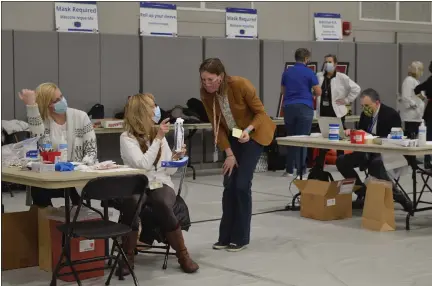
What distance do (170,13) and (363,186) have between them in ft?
13.9

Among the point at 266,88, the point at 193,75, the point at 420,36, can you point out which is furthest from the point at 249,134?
the point at 420,36

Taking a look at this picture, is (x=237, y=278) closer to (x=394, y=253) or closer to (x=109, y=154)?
(x=394, y=253)

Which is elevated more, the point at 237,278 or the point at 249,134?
the point at 249,134

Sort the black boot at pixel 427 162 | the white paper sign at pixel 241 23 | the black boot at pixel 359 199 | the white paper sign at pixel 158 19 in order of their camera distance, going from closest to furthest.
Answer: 1. the black boot at pixel 427 162
2. the black boot at pixel 359 199
3. the white paper sign at pixel 158 19
4. the white paper sign at pixel 241 23

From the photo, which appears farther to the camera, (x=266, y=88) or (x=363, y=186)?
(x=266, y=88)

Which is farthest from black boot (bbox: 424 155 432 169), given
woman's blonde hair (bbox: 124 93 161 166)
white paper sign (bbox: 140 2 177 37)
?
white paper sign (bbox: 140 2 177 37)

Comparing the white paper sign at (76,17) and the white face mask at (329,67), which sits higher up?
the white paper sign at (76,17)

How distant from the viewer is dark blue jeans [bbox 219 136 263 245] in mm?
4836

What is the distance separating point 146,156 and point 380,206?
216 centimetres

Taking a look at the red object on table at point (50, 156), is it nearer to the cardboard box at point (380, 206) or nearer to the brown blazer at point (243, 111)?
the brown blazer at point (243, 111)

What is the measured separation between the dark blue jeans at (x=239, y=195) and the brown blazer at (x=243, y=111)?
0.25ft

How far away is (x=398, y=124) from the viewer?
6.12m

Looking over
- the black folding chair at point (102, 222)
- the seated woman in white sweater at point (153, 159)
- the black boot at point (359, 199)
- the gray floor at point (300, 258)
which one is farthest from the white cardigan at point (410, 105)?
the black folding chair at point (102, 222)

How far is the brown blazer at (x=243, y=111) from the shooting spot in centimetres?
477
